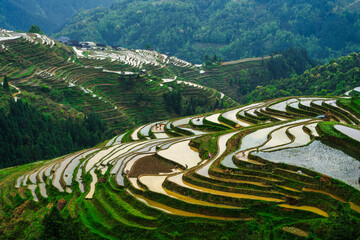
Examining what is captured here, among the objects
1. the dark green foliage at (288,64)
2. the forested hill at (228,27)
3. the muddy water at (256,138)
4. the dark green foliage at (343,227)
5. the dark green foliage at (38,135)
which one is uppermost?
the forested hill at (228,27)

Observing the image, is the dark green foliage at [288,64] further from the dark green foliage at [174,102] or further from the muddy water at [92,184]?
the muddy water at [92,184]

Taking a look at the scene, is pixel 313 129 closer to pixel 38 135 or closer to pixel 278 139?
pixel 278 139

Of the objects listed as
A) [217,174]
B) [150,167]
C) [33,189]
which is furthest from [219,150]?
[33,189]

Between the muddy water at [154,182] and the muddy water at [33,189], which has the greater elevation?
the muddy water at [33,189]

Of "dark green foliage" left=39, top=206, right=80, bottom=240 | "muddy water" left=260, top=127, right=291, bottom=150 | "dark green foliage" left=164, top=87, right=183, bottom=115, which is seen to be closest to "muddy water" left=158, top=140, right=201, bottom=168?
"muddy water" left=260, top=127, right=291, bottom=150

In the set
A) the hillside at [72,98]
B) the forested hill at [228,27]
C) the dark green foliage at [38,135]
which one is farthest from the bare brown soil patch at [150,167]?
the forested hill at [228,27]

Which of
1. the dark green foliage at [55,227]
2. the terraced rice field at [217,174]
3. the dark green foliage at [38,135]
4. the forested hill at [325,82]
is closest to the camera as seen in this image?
the dark green foliage at [55,227]
